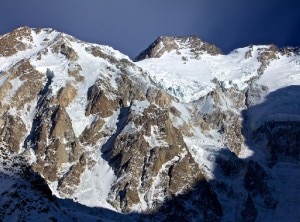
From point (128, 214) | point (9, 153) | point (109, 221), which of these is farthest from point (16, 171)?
point (128, 214)

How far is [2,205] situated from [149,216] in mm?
137027

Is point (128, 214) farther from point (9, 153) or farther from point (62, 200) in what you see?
point (9, 153)

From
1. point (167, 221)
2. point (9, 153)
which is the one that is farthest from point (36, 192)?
point (167, 221)

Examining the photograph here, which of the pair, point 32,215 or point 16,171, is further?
point 16,171

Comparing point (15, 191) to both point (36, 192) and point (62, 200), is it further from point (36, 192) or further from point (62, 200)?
point (62, 200)

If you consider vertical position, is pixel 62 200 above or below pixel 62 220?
above

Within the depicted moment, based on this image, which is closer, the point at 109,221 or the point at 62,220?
the point at 62,220

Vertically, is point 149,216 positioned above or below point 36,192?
above

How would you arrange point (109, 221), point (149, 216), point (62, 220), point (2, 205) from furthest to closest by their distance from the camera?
1. point (149, 216)
2. point (109, 221)
3. point (62, 220)
4. point (2, 205)

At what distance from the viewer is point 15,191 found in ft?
215

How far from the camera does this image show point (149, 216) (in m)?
200

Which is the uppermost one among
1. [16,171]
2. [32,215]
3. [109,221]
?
[109,221]

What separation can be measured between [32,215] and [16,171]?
6.63m

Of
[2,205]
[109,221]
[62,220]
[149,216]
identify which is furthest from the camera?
[149,216]
